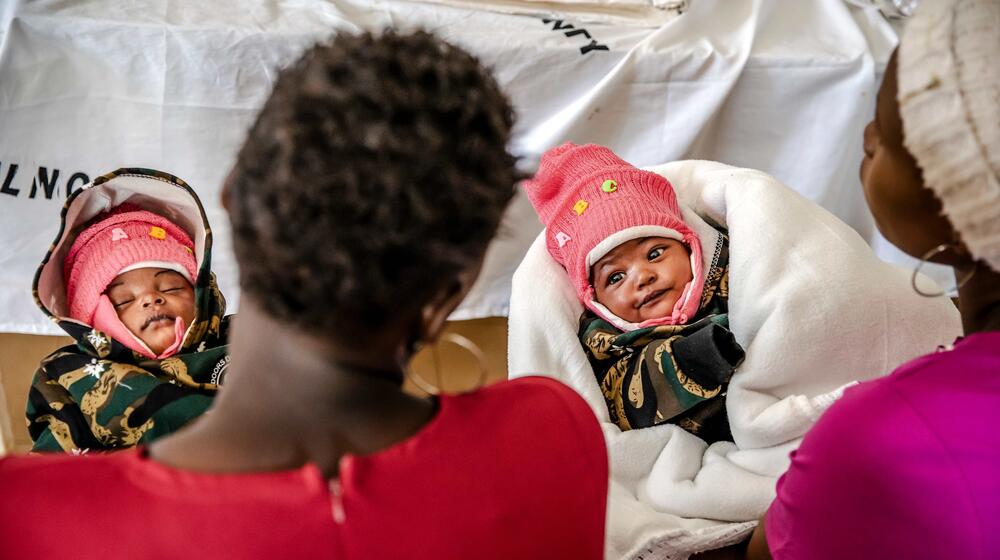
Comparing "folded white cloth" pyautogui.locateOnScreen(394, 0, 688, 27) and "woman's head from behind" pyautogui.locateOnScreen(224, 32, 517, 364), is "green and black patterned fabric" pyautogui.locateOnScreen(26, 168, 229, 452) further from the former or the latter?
A: "folded white cloth" pyautogui.locateOnScreen(394, 0, 688, 27)

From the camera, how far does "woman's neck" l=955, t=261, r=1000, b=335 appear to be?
2.57ft

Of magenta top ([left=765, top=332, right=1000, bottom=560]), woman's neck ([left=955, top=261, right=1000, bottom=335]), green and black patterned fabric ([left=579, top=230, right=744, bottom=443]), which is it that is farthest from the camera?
green and black patterned fabric ([left=579, top=230, right=744, bottom=443])

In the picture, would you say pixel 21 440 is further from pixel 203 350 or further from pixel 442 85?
pixel 442 85

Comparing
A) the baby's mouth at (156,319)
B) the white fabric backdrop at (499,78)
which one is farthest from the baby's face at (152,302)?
the white fabric backdrop at (499,78)

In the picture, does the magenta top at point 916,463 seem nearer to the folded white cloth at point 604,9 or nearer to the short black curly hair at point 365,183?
the short black curly hair at point 365,183

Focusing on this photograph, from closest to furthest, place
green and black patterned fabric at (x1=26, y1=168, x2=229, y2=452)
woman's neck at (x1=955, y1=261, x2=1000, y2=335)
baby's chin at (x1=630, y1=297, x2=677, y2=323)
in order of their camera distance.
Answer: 1. woman's neck at (x1=955, y1=261, x2=1000, y2=335)
2. green and black patterned fabric at (x1=26, y1=168, x2=229, y2=452)
3. baby's chin at (x1=630, y1=297, x2=677, y2=323)

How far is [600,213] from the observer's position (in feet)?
4.68

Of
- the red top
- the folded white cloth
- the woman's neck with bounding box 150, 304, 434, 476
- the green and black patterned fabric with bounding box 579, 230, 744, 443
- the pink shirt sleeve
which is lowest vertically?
the green and black patterned fabric with bounding box 579, 230, 744, 443

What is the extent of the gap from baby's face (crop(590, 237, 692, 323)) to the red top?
2.50 feet

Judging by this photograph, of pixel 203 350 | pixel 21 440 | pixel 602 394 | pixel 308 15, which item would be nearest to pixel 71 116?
pixel 308 15

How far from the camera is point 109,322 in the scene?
1.21 meters

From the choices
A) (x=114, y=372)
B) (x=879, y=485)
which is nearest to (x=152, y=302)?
(x=114, y=372)

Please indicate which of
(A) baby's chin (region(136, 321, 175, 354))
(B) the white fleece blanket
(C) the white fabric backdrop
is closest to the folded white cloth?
(C) the white fabric backdrop

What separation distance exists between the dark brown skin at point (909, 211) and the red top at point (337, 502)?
331mm
